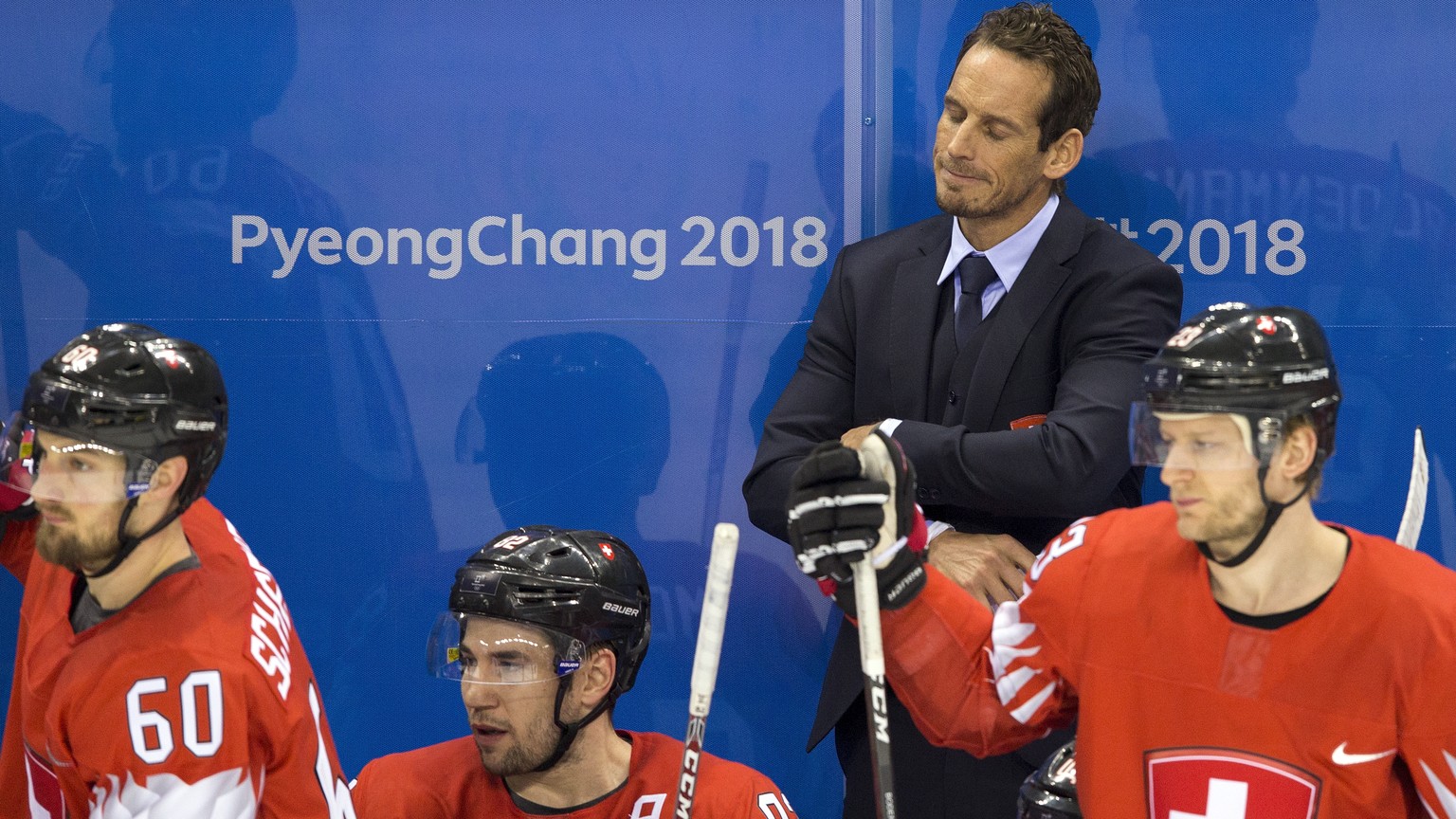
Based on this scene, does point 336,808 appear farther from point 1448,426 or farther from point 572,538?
point 1448,426

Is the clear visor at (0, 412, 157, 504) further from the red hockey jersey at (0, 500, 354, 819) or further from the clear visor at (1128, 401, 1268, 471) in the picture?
the clear visor at (1128, 401, 1268, 471)

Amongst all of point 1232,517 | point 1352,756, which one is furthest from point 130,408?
point 1352,756

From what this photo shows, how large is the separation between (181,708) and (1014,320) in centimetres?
166

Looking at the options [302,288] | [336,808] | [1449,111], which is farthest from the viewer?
[302,288]

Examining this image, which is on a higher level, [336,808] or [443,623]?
[443,623]

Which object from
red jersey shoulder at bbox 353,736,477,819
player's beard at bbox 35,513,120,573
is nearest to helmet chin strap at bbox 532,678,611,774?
red jersey shoulder at bbox 353,736,477,819

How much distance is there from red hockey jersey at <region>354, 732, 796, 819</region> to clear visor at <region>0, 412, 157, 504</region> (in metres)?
0.93

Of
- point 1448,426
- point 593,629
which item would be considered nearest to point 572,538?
point 593,629

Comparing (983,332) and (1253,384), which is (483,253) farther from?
(1253,384)

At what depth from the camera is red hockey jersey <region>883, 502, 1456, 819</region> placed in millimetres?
2143

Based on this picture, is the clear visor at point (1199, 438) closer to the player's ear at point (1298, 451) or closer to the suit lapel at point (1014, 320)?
the player's ear at point (1298, 451)

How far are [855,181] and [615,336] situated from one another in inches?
25.7

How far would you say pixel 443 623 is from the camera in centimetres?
300

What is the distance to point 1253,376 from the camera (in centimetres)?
216
